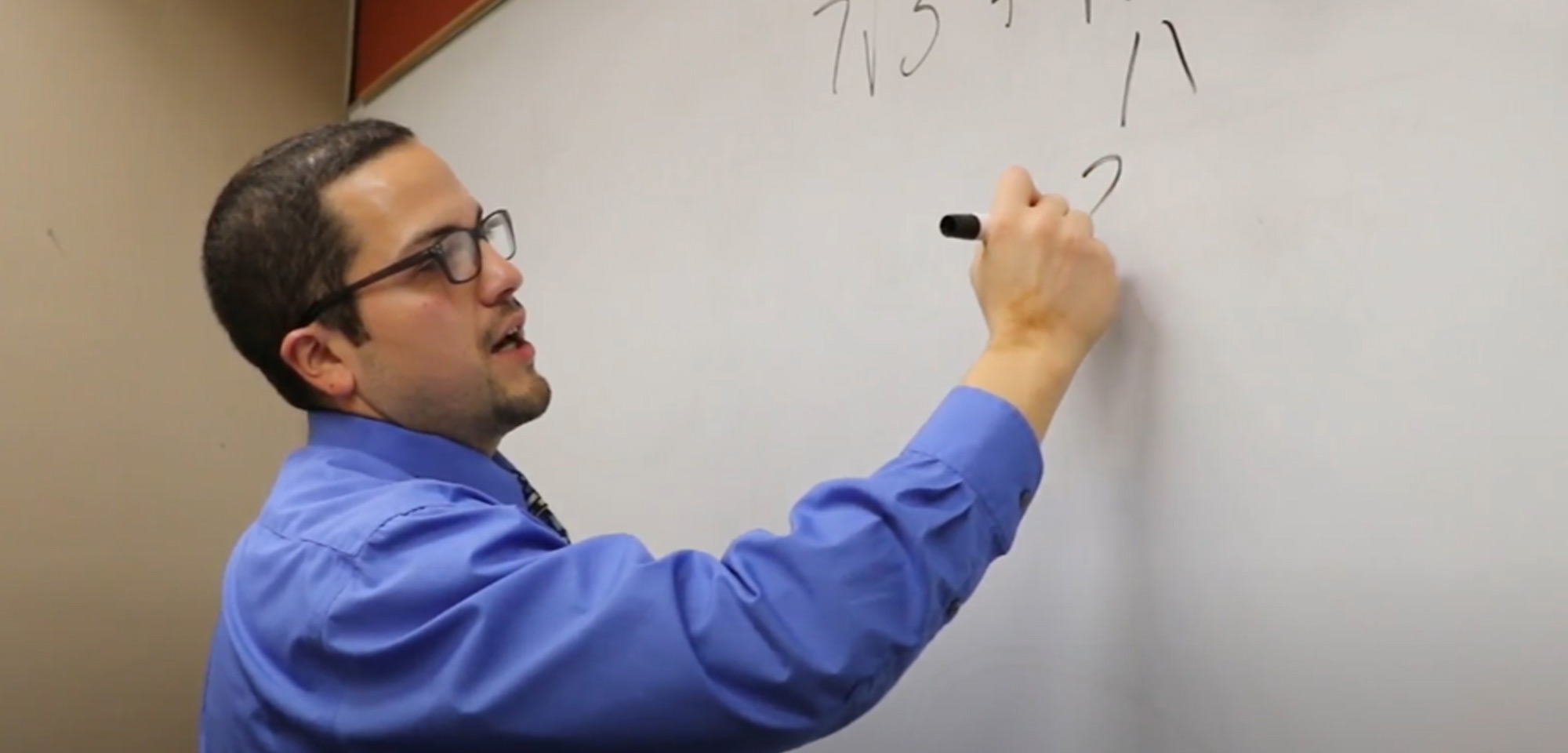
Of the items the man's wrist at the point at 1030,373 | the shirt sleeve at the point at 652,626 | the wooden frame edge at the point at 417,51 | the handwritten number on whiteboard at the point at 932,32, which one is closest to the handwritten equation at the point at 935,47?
the handwritten number on whiteboard at the point at 932,32

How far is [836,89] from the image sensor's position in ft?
2.88

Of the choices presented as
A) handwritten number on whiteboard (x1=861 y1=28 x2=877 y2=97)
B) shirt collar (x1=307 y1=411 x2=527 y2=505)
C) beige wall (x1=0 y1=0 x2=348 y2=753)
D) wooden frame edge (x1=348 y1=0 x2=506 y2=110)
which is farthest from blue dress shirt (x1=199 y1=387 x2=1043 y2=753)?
beige wall (x1=0 y1=0 x2=348 y2=753)

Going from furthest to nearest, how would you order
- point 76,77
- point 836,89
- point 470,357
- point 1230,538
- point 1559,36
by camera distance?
point 76,77 → point 836,89 → point 470,357 → point 1230,538 → point 1559,36

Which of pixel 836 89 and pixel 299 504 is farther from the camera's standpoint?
pixel 836 89

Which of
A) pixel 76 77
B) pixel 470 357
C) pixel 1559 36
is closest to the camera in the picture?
pixel 1559 36

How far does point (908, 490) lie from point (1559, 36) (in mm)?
356

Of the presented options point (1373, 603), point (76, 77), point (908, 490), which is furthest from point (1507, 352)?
point (76, 77)

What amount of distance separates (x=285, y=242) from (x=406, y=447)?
0.16 m

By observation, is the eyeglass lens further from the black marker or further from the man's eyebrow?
the black marker

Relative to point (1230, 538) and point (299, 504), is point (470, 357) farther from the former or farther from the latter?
point (1230, 538)

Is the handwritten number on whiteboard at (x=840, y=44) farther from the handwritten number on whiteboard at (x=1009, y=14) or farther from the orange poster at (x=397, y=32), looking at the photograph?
the orange poster at (x=397, y=32)

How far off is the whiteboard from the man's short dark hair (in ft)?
1.06

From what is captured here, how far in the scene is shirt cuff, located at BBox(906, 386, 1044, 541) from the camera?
0.58 meters

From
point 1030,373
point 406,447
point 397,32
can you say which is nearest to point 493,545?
point 406,447
